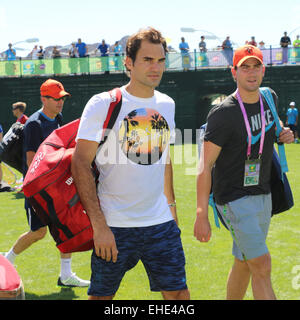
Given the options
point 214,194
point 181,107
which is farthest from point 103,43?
point 214,194

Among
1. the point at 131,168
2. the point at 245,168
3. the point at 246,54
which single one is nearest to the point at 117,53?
the point at 246,54

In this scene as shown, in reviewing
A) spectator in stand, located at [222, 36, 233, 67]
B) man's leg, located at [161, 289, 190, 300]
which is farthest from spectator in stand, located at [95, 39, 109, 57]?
man's leg, located at [161, 289, 190, 300]

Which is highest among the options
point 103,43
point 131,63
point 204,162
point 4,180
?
point 103,43

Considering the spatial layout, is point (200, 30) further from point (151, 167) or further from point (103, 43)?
point (151, 167)

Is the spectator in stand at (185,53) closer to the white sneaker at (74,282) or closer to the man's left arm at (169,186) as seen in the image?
the white sneaker at (74,282)

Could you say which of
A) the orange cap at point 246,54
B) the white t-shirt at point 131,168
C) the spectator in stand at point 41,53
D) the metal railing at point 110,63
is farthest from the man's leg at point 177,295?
the spectator in stand at point 41,53

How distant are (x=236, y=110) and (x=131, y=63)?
100 centimetres

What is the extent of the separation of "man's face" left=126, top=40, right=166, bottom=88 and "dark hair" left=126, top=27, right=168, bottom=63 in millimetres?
24

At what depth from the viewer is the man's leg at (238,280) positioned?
414 centimetres

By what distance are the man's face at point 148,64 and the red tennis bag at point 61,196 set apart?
0.65 feet

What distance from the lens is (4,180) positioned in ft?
43.3

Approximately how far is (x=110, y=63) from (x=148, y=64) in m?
23.9

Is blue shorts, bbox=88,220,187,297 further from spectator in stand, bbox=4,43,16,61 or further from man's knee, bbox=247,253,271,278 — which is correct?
spectator in stand, bbox=4,43,16,61

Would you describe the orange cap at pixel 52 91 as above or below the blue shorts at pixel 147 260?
above
